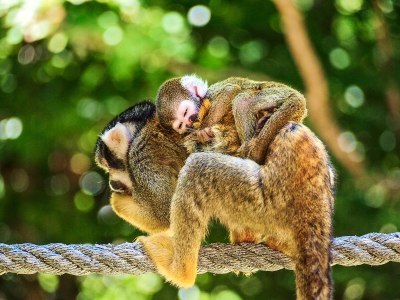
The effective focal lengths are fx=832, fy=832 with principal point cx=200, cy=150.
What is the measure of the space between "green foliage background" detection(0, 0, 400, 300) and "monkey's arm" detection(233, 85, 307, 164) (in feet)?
11.8

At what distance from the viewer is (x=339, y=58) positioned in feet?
33.7

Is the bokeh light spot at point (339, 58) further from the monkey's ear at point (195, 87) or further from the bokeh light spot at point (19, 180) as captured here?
the monkey's ear at point (195, 87)

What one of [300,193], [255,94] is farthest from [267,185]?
[255,94]

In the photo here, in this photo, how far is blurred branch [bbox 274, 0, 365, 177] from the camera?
8.85 m

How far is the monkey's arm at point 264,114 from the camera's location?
4.74 meters

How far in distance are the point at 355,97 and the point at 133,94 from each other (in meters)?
2.95

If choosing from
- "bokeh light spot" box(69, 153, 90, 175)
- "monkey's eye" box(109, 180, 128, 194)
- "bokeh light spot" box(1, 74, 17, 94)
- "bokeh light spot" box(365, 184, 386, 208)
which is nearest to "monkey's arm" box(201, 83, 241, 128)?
"monkey's eye" box(109, 180, 128, 194)

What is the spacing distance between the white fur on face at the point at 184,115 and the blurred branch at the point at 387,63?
4916 mm

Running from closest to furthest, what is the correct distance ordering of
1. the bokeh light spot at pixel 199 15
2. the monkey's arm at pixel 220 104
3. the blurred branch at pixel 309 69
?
1. the monkey's arm at pixel 220 104
2. the blurred branch at pixel 309 69
3. the bokeh light spot at pixel 199 15

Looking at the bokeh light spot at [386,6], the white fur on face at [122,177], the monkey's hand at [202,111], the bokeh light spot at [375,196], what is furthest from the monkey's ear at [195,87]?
the bokeh light spot at [386,6]

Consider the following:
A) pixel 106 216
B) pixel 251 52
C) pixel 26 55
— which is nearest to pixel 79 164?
pixel 106 216

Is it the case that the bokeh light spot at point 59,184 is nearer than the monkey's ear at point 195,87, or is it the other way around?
the monkey's ear at point 195,87

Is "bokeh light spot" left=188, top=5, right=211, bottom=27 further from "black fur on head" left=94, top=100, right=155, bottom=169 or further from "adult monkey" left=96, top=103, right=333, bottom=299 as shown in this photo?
"adult monkey" left=96, top=103, right=333, bottom=299

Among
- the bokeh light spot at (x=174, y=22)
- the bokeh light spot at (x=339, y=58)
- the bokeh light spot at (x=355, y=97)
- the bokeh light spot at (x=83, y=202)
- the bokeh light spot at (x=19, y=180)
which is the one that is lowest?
the bokeh light spot at (x=83, y=202)
